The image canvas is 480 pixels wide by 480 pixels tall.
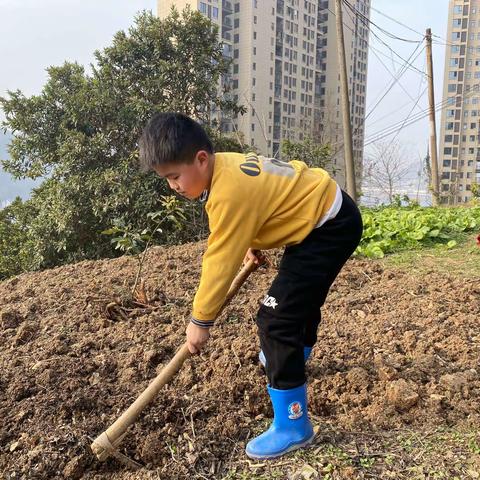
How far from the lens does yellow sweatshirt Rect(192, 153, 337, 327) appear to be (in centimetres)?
170

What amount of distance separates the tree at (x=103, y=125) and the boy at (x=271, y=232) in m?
5.47

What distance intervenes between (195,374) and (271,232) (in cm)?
109

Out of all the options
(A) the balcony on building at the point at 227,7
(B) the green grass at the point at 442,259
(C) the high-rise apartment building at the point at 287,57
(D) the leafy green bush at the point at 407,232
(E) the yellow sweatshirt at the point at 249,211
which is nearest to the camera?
(E) the yellow sweatshirt at the point at 249,211

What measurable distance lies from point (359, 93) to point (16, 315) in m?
51.5

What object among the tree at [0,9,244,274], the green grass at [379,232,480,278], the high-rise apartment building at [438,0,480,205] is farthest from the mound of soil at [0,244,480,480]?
the high-rise apartment building at [438,0,480,205]

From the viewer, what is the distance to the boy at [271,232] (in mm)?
1709

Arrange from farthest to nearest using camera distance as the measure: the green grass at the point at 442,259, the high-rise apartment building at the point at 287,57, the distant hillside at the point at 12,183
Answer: the high-rise apartment building at the point at 287,57 < the distant hillside at the point at 12,183 < the green grass at the point at 442,259

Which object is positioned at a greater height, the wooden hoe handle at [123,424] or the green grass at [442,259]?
the wooden hoe handle at [123,424]

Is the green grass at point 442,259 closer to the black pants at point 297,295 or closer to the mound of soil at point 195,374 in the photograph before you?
the mound of soil at point 195,374

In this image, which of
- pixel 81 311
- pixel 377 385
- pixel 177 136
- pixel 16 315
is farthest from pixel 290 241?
pixel 16 315

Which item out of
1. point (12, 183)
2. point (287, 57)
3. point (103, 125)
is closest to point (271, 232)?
point (103, 125)

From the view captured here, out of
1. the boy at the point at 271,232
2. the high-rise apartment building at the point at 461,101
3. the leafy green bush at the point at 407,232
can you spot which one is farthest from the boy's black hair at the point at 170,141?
the high-rise apartment building at the point at 461,101

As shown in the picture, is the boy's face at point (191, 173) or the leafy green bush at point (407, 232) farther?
the leafy green bush at point (407, 232)

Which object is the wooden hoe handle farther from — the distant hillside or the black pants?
the distant hillside
